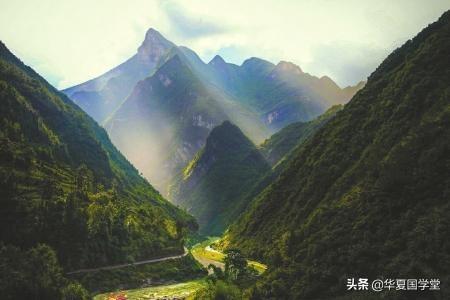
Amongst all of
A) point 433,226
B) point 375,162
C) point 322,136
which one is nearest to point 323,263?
point 433,226

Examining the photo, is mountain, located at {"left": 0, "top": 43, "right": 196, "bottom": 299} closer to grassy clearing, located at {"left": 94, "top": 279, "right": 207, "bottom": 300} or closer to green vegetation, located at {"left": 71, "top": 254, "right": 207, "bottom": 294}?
green vegetation, located at {"left": 71, "top": 254, "right": 207, "bottom": 294}

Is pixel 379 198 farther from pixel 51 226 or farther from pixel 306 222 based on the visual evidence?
pixel 51 226

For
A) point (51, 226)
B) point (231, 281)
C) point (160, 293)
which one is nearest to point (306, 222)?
point (231, 281)

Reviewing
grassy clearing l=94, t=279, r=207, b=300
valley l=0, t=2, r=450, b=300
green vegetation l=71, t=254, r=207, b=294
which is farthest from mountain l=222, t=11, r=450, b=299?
grassy clearing l=94, t=279, r=207, b=300

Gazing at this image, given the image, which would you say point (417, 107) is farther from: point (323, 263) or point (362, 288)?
point (362, 288)

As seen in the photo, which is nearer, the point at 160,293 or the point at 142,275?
the point at 160,293

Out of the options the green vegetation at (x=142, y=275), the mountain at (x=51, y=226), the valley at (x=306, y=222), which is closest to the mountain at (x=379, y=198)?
the valley at (x=306, y=222)
